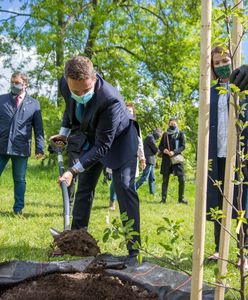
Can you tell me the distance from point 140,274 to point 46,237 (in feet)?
5.47

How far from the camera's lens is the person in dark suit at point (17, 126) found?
5.58 metres

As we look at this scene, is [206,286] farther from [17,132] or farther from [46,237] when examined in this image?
[17,132]

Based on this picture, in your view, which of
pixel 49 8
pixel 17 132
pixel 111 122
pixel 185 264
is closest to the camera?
pixel 111 122

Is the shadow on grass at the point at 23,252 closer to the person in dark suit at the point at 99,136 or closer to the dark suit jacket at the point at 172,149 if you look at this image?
the person in dark suit at the point at 99,136

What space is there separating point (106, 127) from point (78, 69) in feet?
1.65

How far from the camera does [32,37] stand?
47.8ft

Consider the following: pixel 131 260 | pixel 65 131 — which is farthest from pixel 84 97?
pixel 131 260

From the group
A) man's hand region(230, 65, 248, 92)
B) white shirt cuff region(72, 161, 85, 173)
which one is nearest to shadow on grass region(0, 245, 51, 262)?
white shirt cuff region(72, 161, 85, 173)

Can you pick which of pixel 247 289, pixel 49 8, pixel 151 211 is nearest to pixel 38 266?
pixel 247 289

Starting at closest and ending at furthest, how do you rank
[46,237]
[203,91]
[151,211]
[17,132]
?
[203,91] → [46,237] → [17,132] → [151,211]

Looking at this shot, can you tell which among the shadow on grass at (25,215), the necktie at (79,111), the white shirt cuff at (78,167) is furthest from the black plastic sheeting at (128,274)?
the shadow on grass at (25,215)

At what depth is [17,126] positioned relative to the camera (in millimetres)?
5652

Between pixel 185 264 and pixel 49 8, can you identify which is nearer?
pixel 185 264

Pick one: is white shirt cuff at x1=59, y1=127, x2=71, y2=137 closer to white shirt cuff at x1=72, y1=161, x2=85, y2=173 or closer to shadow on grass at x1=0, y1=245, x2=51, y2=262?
white shirt cuff at x1=72, y1=161, x2=85, y2=173
